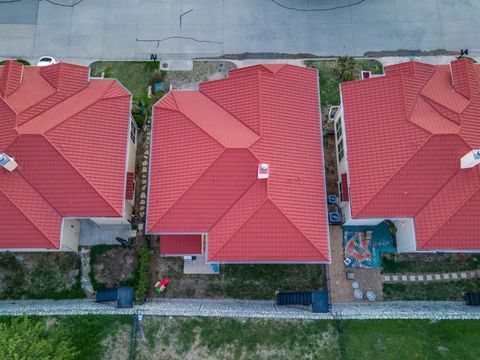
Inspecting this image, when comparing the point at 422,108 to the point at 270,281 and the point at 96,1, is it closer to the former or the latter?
the point at 270,281

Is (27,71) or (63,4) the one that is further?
(63,4)

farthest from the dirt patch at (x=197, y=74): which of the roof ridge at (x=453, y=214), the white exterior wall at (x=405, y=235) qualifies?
the roof ridge at (x=453, y=214)

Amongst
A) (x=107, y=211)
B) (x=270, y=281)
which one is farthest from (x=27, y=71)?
(x=270, y=281)

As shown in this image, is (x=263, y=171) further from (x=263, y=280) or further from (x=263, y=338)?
(x=263, y=338)

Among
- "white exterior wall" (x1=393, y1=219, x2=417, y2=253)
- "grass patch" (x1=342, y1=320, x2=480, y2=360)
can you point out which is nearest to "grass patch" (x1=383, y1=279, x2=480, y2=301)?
"grass patch" (x1=342, y1=320, x2=480, y2=360)

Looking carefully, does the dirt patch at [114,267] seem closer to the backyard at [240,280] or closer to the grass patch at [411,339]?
the backyard at [240,280]

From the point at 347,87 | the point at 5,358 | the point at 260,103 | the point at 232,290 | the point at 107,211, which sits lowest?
the point at 5,358
